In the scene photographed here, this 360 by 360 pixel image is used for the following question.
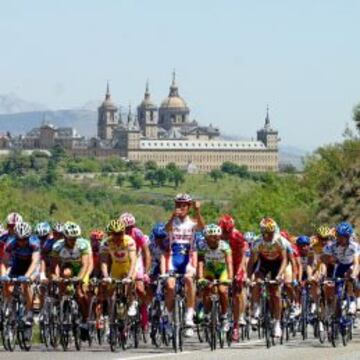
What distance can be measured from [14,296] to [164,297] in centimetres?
189

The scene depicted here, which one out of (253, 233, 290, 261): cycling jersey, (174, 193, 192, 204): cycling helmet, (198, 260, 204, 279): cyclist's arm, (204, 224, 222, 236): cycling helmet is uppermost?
(174, 193, 192, 204): cycling helmet

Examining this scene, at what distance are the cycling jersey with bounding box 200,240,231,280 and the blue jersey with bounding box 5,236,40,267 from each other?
6.81 ft

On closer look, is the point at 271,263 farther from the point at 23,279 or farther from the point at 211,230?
the point at 23,279

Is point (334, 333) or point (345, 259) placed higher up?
point (345, 259)

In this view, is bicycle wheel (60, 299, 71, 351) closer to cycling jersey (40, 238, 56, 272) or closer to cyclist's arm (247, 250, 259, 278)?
cycling jersey (40, 238, 56, 272)

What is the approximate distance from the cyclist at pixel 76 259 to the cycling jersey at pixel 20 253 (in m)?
0.40

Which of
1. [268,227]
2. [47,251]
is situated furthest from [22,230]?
[268,227]

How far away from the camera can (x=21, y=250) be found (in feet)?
64.9

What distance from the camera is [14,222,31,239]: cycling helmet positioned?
64.0 feet

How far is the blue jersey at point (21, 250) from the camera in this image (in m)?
19.8

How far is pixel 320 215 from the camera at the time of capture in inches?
2450

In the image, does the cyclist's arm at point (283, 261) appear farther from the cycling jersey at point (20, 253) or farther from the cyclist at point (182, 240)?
the cycling jersey at point (20, 253)

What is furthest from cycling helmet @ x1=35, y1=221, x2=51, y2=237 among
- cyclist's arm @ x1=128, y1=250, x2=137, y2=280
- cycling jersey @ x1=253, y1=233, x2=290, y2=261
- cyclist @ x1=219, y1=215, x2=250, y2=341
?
cycling jersey @ x1=253, y1=233, x2=290, y2=261

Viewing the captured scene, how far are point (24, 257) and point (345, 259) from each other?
13.7ft
